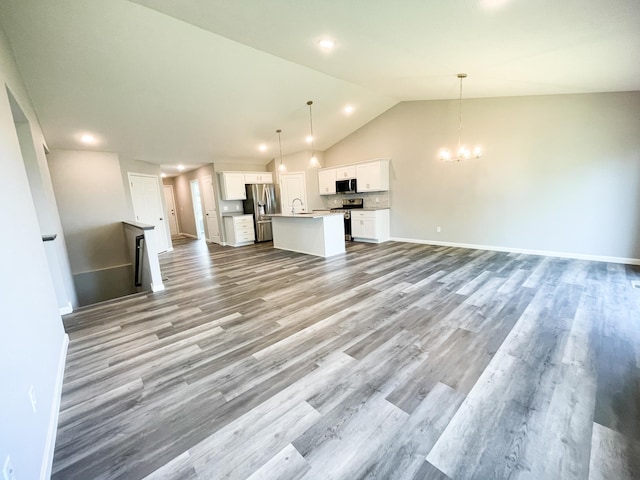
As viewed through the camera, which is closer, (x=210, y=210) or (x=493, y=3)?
(x=493, y=3)

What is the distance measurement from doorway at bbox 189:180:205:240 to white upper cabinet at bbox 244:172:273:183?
234 cm

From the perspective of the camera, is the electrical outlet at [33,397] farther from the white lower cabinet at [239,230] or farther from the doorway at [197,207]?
the doorway at [197,207]

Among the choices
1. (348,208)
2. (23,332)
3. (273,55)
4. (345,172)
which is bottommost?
(23,332)

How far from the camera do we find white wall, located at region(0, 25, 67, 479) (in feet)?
3.88

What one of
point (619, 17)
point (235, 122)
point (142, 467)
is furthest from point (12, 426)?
point (235, 122)

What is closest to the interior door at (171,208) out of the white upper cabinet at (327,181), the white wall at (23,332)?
the white upper cabinet at (327,181)

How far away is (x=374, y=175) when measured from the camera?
6879 millimetres

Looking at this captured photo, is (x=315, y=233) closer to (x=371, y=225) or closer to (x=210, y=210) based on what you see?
(x=371, y=225)

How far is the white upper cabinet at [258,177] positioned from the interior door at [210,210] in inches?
42.8

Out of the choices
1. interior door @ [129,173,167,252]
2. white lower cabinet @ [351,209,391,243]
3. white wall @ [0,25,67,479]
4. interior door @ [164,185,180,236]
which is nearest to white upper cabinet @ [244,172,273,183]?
interior door @ [129,173,167,252]

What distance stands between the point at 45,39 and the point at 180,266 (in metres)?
3.88

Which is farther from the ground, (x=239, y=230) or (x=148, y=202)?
(x=148, y=202)

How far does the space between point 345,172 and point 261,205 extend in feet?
8.93

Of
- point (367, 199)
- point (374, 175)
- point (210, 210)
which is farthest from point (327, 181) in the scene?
point (210, 210)
